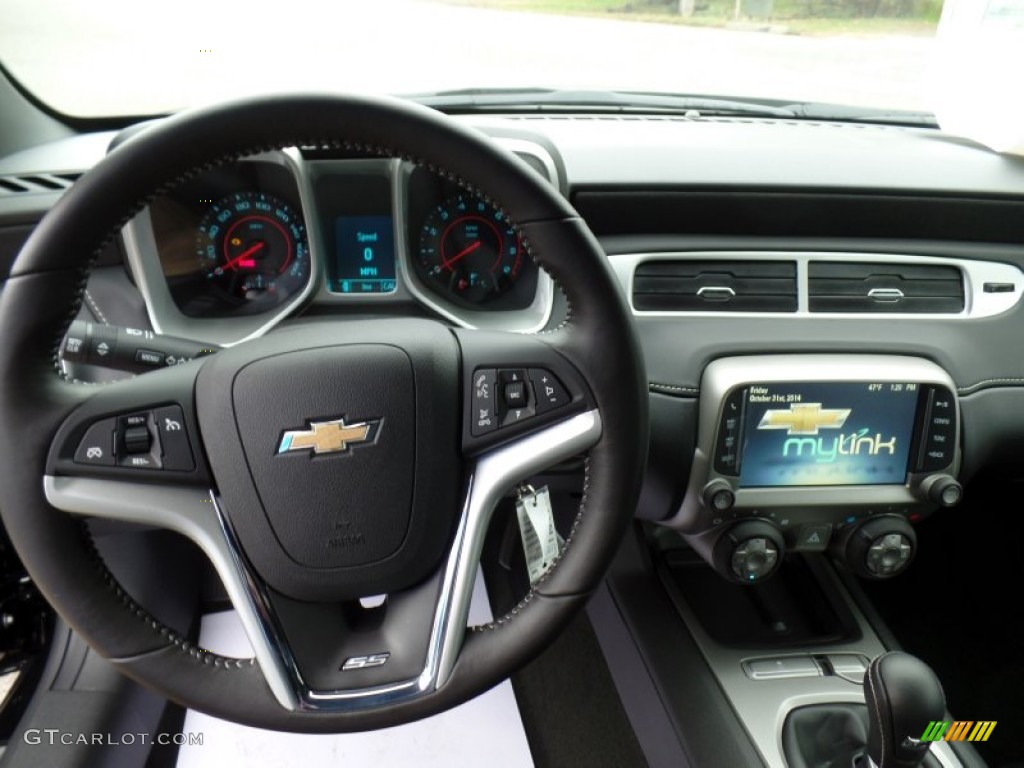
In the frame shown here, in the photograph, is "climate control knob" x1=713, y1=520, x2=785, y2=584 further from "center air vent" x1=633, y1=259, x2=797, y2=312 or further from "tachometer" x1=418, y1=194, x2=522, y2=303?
"tachometer" x1=418, y1=194, x2=522, y2=303

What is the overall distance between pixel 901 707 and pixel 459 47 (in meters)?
1.44

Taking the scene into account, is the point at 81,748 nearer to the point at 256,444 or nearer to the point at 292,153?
the point at 256,444

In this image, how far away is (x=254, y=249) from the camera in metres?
1.40

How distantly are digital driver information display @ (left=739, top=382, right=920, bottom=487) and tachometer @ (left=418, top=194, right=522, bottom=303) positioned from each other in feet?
1.47

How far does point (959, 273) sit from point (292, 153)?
1176mm

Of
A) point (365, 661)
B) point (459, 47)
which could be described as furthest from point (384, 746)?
point (459, 47)

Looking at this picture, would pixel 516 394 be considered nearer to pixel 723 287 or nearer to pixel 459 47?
pixel 723 287

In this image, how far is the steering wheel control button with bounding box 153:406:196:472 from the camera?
3.13 ft

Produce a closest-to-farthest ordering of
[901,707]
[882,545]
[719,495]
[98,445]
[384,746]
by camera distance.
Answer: [98,445] < [901,707] < [719,495] < [882,545] < [384,746]

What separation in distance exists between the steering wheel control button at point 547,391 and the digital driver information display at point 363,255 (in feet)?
1.73

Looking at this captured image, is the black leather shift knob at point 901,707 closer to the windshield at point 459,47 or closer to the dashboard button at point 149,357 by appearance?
the dashboard button at point 149,357

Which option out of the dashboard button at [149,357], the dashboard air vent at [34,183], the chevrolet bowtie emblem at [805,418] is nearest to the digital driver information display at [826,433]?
the chevrolet bowtie emblem at [805,418]

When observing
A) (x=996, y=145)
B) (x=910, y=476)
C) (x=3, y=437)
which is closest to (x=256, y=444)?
(x=3, y=437)

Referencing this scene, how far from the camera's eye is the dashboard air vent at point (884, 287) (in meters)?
1.49
